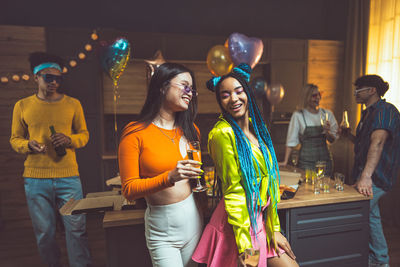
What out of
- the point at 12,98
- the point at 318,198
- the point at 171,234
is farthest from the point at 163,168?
A: the point at 12,98

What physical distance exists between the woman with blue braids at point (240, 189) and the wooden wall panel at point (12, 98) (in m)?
3.11

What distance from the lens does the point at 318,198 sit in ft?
5.90

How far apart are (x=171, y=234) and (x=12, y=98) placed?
10.7 ft

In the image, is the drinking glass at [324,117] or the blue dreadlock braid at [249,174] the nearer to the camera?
the blue dreadlock braid at [249,174]

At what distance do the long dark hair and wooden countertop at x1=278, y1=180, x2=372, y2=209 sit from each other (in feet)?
2.49

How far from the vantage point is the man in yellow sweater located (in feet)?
7.18

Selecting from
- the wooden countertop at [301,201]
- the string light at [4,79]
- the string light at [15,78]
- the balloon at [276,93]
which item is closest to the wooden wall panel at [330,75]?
the balloon at [276,93]

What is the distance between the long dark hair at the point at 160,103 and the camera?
4.33ft

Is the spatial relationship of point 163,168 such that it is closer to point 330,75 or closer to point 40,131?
point 40,131

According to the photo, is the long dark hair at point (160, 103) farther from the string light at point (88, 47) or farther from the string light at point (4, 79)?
the string light at point (4, 79)

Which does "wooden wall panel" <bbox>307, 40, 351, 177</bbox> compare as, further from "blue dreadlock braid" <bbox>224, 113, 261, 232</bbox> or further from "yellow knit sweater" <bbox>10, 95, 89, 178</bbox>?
"yellow knit sweater" <bbox>10, 95, 89, 178</bbox>

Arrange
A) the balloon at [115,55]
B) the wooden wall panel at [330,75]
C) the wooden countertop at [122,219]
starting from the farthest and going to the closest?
the wooden wall panel at [330,75]
the balloon at [115,55]
the wooden countertop at [122,219]

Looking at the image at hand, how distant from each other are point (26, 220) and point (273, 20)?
481 centimetres

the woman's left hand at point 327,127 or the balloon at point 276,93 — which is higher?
the balloon at point 276,93
